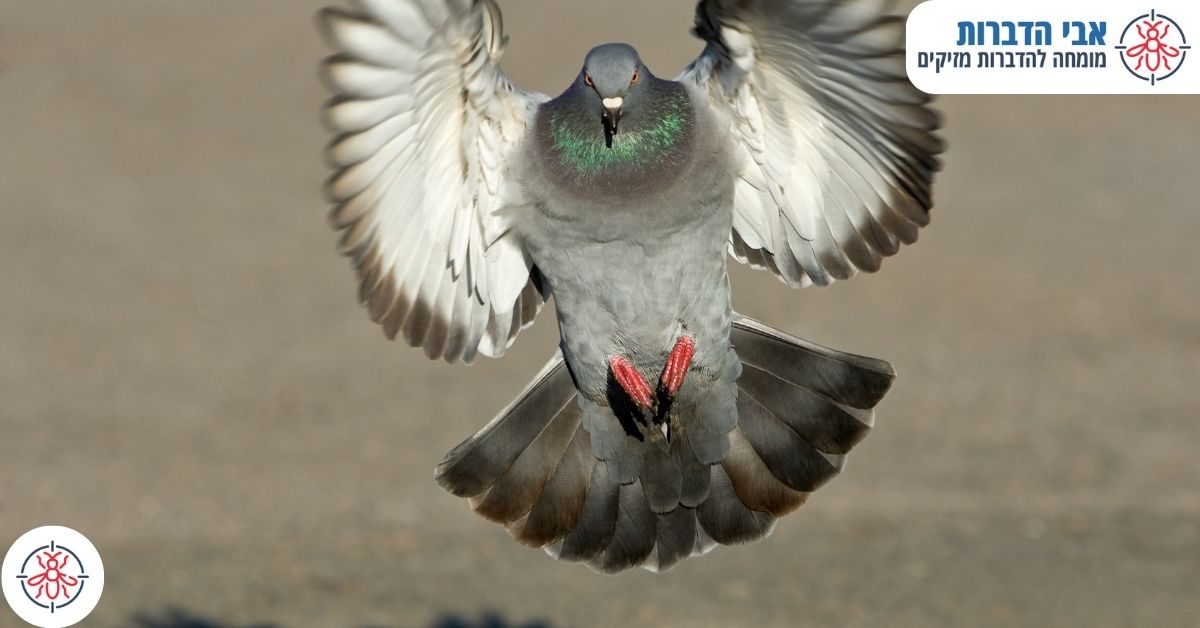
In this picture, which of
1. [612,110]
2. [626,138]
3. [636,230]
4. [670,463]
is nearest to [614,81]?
[612,110]

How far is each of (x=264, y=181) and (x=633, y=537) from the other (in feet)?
29.0

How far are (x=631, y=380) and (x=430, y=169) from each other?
94 cm

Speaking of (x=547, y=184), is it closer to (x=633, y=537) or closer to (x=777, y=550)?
(x=633, y=537)

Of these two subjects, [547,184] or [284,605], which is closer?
[547,184]

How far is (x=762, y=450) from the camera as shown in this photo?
17.4 feet

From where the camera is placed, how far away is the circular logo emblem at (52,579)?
6.40 metres

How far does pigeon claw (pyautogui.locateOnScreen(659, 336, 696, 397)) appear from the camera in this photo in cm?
489

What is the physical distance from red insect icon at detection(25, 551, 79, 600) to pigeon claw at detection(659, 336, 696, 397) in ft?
9.87

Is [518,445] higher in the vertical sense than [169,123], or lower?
lower

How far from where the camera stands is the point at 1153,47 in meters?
8.17

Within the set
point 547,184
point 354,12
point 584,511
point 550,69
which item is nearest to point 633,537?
point 584,511

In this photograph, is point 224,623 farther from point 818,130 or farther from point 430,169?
point 818,130

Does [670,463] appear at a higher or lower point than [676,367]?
lower

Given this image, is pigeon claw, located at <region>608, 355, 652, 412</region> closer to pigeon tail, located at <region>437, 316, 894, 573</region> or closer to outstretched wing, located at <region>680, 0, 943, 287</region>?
pigeon tail, located at <region>437, 316, 894, 573</region>
